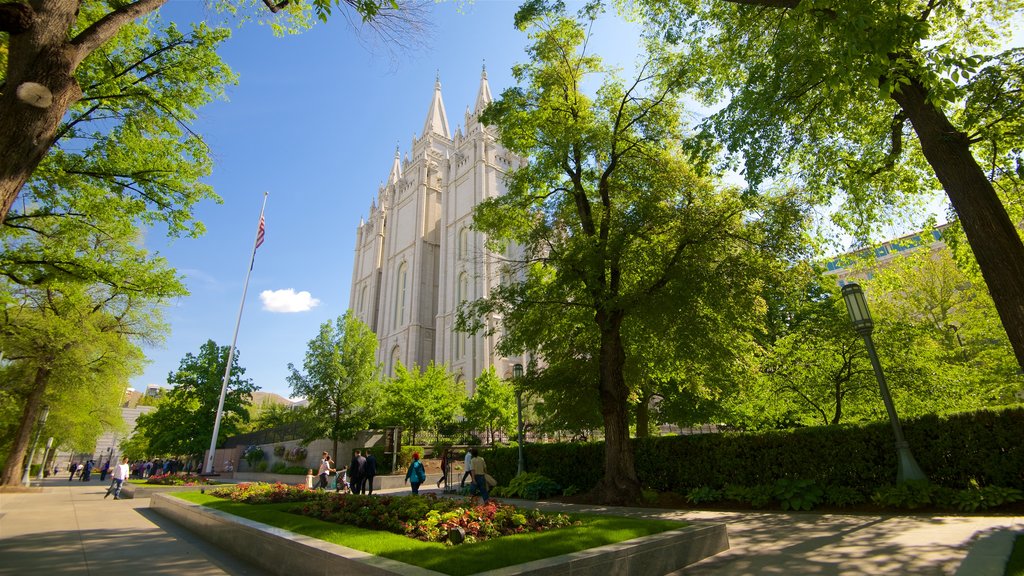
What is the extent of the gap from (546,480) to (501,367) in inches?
1273

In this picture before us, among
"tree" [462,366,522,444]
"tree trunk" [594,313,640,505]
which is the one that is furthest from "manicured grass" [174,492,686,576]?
"tree" [462,366,522,444]

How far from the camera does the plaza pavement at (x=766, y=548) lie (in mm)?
5316

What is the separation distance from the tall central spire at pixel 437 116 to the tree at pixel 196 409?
4583 cm

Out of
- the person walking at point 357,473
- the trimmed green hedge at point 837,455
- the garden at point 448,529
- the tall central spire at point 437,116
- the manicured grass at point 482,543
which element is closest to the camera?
the manicured grass at point 482,543

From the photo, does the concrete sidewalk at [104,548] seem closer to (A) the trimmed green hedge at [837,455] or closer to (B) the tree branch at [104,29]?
(B) the tree branch at [104,29]

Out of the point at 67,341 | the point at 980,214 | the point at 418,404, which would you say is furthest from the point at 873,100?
the point at 67,341

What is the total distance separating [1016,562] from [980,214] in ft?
13.3

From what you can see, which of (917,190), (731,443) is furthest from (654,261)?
(917,190)

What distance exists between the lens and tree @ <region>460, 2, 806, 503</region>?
11.3 meters

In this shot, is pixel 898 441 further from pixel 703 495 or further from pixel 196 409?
pixel 196 409

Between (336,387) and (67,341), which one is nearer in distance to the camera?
(67,341)

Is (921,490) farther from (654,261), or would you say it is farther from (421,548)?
(421,548)

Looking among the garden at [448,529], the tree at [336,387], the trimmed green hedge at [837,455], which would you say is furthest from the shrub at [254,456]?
the garden at [448,529]

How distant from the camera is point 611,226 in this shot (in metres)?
12.4
